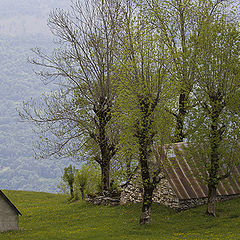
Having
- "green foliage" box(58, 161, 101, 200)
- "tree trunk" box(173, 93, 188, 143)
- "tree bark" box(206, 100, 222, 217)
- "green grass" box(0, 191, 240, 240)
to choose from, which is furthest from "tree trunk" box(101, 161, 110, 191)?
"tree bark" box(206, 100, 222, 217)

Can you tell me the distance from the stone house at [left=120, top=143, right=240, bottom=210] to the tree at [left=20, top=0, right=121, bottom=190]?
5.72 m

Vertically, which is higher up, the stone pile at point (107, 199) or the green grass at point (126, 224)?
the stone pile at point (107, 199)

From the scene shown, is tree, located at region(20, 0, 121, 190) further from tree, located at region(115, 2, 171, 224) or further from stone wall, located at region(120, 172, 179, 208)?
tree, located at region(115, 2, 171, 224)

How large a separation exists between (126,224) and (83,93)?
14753 millimetres

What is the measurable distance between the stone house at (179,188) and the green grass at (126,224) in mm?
906

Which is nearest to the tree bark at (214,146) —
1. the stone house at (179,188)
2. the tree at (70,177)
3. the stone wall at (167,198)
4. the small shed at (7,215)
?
the stone house at (179,188)

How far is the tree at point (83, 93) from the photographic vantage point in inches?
1399

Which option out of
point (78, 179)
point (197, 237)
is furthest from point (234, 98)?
point (78, 179)

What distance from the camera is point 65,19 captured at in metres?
37.8

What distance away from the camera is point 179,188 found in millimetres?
30938

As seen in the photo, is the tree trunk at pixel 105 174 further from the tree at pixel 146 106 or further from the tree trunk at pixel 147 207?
the tree trunk at pixel 147 207

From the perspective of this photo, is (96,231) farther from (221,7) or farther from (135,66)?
(221,7)

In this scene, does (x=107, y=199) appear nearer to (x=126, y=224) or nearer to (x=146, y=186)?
(x=126, y=224)

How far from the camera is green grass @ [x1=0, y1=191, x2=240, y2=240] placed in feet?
72.1
